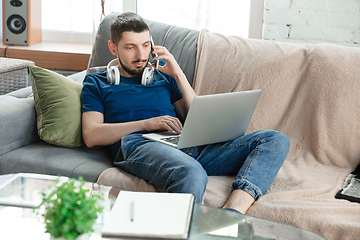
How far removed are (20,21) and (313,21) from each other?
1870 mm

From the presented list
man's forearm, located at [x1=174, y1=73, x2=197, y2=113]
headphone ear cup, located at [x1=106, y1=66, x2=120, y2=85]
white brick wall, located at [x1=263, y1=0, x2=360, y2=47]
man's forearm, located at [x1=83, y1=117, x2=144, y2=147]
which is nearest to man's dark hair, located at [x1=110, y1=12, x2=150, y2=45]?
headphone ear cup, located at [x1=106, y1=66, x2=120, y2=85]

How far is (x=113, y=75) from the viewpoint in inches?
58.7

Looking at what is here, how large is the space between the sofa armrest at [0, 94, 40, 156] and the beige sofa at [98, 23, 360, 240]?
421 mm

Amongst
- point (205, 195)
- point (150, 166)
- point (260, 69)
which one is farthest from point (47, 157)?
point (260, 69)

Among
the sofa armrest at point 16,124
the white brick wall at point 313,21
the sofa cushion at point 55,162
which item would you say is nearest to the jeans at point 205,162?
the sofa cushion at point 55,162

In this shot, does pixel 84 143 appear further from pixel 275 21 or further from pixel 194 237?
pixel 275 21

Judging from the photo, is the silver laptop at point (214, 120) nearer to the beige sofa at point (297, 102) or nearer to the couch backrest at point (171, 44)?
the beige sofa at point (297, 102)

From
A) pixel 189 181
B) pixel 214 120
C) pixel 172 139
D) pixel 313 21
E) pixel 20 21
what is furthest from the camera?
pixel 20 21

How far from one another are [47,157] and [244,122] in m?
0.76

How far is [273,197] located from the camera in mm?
1188

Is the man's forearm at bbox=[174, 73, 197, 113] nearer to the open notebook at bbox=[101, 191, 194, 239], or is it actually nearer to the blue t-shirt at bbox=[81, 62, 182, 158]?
the blue t-shirt at bbox=[81, 62, 182, 158]

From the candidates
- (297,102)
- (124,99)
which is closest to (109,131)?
(124,99)

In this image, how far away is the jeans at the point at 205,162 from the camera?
1.14 m

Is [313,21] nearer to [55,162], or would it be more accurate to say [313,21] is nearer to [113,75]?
[113,75]
